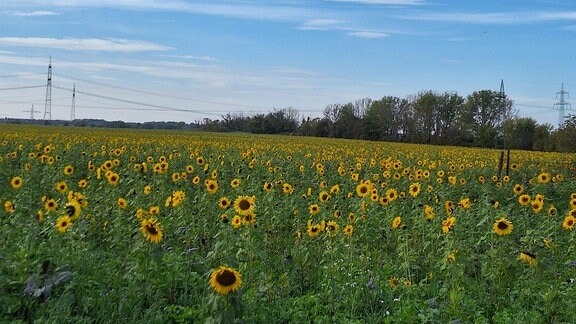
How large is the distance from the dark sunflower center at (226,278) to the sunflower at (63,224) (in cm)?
172

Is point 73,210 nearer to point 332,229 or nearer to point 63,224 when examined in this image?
point 63,224

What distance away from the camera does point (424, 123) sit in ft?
214

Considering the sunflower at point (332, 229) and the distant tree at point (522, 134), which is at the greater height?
the distant tree at point (522, 134)

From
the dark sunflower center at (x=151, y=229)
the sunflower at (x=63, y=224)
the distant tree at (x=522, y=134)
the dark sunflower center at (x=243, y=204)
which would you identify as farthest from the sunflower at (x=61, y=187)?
the distant tree at (x=522, y=134)

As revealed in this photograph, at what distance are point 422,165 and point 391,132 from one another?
50.6m

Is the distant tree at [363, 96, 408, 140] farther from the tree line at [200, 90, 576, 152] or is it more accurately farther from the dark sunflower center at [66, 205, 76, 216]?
the dark sunflower center at [66, 205, 76, 216]

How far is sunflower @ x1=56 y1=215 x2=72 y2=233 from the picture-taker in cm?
441

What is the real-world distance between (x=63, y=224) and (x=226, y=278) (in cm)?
188

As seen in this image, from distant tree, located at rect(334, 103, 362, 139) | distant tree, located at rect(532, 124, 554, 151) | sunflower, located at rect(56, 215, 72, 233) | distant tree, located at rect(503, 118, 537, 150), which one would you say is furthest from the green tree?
distant tree, located at rect(334, 103, 362, 139)

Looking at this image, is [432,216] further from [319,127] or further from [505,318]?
[319,127]

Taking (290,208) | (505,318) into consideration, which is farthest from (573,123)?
(505,318)

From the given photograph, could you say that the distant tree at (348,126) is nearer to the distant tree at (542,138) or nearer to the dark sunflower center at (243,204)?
the distant tree at (542,138)

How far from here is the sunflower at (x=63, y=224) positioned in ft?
14.5

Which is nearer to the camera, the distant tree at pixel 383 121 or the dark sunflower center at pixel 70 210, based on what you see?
the dark sunflower center at pixel 70 210
